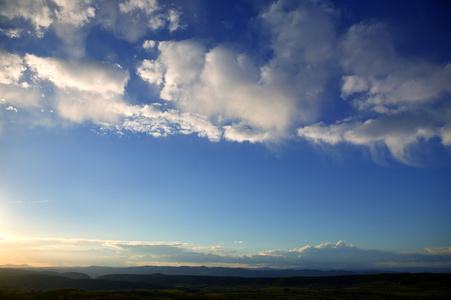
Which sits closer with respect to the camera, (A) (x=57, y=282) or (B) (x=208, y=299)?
(B) (x=208, y=299)

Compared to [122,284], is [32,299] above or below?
above

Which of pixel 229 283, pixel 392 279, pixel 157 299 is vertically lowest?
pixel 229 283

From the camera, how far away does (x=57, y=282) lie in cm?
16712

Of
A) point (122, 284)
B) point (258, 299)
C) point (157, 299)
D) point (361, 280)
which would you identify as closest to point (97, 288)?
point (122, 284)

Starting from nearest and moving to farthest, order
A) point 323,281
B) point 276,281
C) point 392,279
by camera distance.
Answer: point 392,279
point 323,281
point 276,281

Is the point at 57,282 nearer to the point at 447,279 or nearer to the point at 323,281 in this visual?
the point at 323,281

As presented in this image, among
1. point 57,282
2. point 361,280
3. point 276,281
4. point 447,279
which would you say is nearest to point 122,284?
point 57,282

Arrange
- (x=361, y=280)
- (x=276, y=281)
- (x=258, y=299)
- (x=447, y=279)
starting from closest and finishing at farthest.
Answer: (x=258, y=299) < (x=447, y=279) < (x=361, y=280) < (x=276, y=281)

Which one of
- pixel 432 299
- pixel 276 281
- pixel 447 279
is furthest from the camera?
pixel 276 281

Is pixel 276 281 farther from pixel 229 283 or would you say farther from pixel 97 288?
pixel 97 288

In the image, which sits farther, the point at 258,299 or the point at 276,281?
the point at 276,281

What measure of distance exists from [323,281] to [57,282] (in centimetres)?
17331

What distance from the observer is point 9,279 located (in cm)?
16500

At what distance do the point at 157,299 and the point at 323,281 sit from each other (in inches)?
5547
